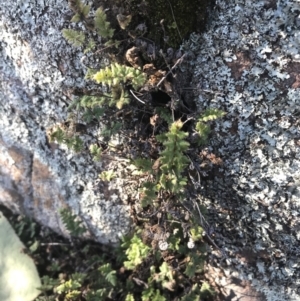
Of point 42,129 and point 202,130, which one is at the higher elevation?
point 42,129

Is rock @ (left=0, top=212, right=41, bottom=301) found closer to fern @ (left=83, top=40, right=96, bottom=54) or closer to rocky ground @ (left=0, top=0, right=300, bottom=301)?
rocky ground @ (left=0, top=0, right=300, bottom=301)

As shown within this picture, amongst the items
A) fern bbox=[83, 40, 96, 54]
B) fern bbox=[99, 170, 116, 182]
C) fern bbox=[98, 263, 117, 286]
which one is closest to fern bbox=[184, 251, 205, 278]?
fern bbox=[98, 263, 117, 286]

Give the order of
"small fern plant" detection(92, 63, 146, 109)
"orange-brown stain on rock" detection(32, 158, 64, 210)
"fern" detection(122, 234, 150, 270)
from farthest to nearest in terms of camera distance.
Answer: "orange-brown stain on rock" detection(32, 158, 64, 210) < "fern" detection(122, 234, 150, 270) < "small fern plant" detection(92, 63, 146, 109)

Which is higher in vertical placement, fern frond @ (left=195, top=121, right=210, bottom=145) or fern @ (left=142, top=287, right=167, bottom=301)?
fern frond @ (left=195, top=121, right=210, bottom=145)

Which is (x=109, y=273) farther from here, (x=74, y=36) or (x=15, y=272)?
(x=74, y=36)

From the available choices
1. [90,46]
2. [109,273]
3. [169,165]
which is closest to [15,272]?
[109,273]

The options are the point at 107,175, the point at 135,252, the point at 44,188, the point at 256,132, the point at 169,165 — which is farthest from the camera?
the point at 44,188

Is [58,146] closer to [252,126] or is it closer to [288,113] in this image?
[252,126]
